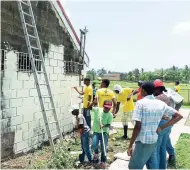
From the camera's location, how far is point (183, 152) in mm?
7680

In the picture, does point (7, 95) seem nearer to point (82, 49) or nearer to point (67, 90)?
point (67, 90)

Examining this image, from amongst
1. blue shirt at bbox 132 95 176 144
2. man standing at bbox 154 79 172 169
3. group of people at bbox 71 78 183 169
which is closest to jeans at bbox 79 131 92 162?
group of people at bbox 71 78 183 169

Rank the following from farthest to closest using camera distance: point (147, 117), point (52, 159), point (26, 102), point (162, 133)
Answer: point (26, 102) → point (52, 159) → point (162, 133) → point (147, 117)

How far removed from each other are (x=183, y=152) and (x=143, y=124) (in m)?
3.67

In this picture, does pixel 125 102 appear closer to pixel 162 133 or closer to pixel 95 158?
pixel 95 158

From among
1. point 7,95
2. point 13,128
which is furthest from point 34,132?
point 7,95

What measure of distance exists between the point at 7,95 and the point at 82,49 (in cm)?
424

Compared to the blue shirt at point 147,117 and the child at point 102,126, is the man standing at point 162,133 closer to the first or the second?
the child at point 102,126

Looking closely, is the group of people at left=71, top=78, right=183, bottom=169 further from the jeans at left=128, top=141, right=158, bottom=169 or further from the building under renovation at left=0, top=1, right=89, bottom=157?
the building under renovation at left=0, top=1, right=89, bottom=157

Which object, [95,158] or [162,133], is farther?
[95,158]

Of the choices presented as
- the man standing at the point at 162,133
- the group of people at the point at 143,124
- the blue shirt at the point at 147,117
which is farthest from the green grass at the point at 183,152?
the blue shirt at the point at 147,117

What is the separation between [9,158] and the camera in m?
6.39

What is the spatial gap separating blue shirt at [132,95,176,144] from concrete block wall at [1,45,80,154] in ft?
9.44

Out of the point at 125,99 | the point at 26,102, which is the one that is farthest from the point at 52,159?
the point at 125,99
